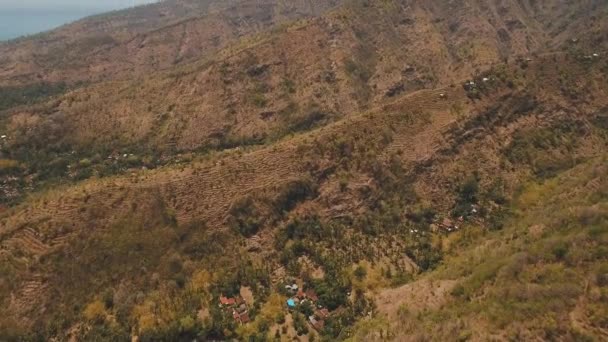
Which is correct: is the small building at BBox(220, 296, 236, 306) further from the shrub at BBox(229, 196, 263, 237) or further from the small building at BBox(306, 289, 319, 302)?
the shrub at BBox(229, 196, 263, 237)

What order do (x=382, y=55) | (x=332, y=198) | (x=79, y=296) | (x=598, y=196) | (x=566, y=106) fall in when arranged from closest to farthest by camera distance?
(x=598, y=196), (x=79, y=296), (x=332, y=198), (x=566, y=106), (x=382, y=55)

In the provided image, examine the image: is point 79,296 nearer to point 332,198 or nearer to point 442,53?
point 332,198

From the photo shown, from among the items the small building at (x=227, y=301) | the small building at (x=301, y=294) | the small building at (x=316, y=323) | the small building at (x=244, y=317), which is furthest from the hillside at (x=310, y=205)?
the small building at (x=301, y=294)

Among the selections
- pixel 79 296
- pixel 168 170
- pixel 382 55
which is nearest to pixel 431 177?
pixel 168 170

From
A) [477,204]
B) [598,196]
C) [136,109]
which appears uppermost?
[136,109]

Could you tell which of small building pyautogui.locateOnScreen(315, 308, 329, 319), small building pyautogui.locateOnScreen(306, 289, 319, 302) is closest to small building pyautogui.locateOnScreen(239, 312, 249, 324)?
small building pyautogui.locateOnScreen(306, 289, 319, 302)

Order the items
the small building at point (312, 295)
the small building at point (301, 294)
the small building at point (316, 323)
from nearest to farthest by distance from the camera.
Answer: the small building at point (316, 323), the small building at point (312, 295), the small building at point (301, 294)

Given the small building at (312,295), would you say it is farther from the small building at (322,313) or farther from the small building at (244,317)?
the small building at (244,317)

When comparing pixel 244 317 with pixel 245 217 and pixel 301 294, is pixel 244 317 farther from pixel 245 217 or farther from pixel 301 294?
pixel 245 217

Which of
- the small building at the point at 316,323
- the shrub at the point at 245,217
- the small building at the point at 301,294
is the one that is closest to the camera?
Result: the small building at the point at 316,323
